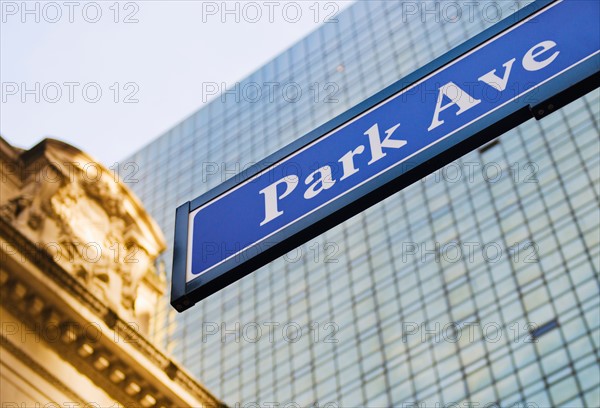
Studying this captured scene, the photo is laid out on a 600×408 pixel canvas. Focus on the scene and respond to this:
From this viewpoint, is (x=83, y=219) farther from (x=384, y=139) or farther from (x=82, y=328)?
(x=384, y=139)

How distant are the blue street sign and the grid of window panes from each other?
56363mm

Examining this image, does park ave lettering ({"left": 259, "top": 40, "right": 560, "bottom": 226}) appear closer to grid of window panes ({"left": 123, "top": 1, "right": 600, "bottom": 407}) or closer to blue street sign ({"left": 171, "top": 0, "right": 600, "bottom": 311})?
blue street sign ({"left": 171, "top": 0, "right": 600, "bottom": 311})

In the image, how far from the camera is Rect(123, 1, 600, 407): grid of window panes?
66.4 metres

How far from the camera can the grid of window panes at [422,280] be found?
6644cm

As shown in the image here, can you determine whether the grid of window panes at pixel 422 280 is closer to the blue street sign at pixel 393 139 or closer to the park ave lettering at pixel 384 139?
the blue street sign at pixel 393 139

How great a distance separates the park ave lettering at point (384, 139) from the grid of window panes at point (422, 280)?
56518 millimetres

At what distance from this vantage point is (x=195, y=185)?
100 meters

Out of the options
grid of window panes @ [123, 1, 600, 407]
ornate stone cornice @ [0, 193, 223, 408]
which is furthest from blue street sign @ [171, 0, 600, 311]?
grid of window panes @ [123, 1, 600, 407]

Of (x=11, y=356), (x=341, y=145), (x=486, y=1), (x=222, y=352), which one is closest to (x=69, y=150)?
(x=11, y=356)

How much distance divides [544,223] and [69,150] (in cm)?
5030

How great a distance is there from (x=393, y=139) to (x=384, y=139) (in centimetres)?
7

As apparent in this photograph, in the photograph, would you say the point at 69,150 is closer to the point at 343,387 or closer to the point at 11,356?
the point at 11,356

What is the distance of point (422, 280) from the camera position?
252 feet

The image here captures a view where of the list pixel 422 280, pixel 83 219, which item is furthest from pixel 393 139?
pixel 422 280
